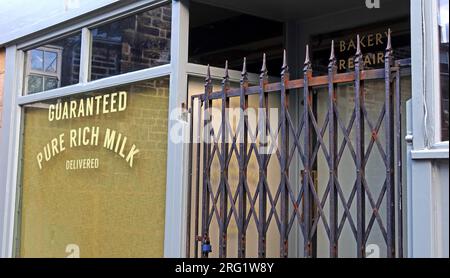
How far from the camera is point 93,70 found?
5359 millimetres

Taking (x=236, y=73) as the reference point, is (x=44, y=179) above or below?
below

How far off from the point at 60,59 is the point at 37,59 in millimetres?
439

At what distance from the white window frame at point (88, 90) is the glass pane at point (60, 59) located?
0.06m

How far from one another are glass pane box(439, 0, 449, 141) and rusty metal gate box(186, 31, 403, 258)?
0.31 m

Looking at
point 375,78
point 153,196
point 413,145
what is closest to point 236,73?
point 153,196

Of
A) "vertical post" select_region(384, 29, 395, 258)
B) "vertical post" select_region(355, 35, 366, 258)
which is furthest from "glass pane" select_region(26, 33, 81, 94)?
"vertical post" select_region(384, 29, 395, 258)

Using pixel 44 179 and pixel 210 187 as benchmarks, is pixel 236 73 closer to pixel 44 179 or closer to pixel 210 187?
pixel 210 187

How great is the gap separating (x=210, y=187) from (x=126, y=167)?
0.97 m

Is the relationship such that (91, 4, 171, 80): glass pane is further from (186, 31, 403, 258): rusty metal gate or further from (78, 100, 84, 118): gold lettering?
(186, 31, 403, 258): rusty metal gate

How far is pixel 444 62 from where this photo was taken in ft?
9.69

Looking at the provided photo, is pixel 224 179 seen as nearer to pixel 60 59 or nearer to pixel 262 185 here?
pixel 262 185

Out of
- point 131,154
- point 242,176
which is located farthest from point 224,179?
point 131,154

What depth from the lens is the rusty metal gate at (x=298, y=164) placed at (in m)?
3.26
